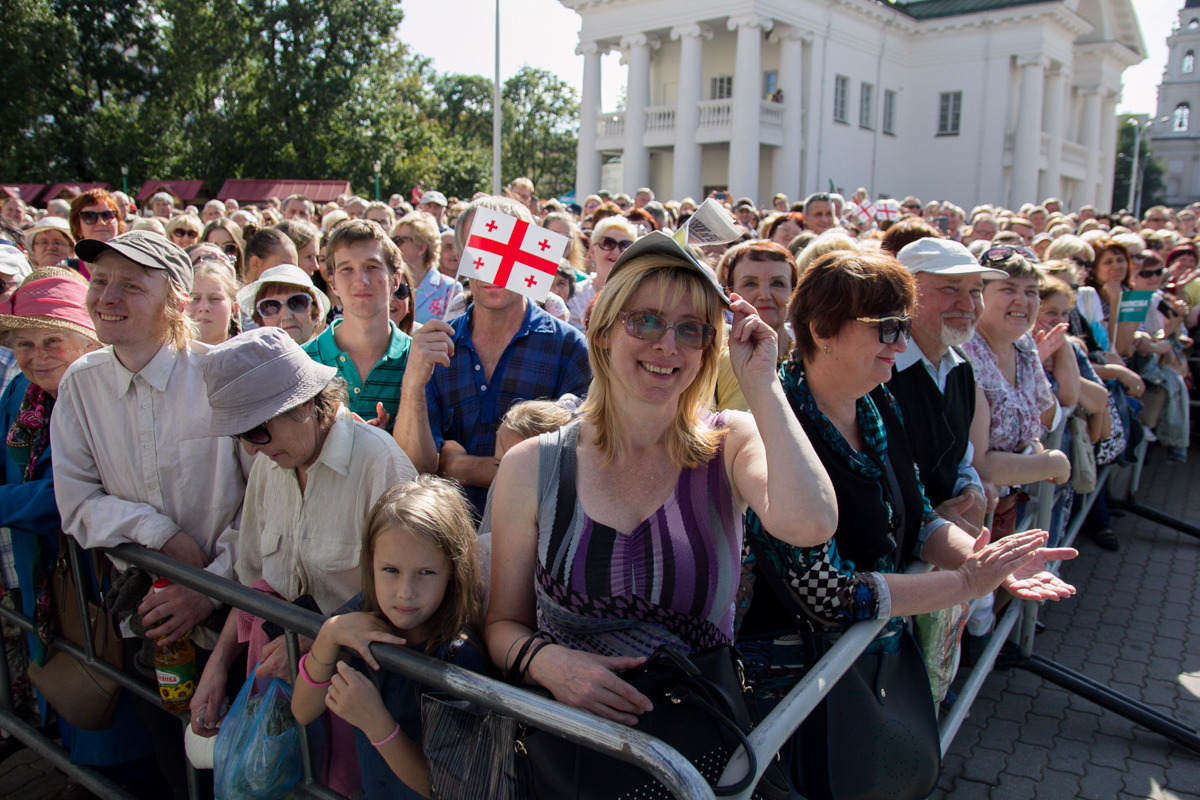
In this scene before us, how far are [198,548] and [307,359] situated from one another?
2.72 feet

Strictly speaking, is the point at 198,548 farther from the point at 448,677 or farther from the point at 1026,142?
the point at 1026,142

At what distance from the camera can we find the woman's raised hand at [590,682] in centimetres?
169

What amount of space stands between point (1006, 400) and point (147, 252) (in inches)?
140

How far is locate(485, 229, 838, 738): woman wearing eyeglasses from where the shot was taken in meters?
1.91

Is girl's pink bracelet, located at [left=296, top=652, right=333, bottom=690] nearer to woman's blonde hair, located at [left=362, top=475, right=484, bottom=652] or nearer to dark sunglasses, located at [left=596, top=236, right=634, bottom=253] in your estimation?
woman's blonde hair, located at [left=362, top=475, right=484, bottom=652]

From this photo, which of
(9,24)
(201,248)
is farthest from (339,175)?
(201,248)

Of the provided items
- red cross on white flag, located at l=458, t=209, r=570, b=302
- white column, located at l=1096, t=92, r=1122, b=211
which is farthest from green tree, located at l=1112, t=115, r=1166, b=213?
red cross on white flag, located at l=458, t=209, r=570, b=302

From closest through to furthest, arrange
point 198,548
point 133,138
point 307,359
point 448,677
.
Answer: point 448,677 < point 307,359 < point 198,548 < point 133,138

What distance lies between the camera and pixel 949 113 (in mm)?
35688

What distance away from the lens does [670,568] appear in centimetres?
192

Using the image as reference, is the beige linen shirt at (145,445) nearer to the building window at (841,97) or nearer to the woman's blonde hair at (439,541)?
the woman's blonde hair at (439,541)

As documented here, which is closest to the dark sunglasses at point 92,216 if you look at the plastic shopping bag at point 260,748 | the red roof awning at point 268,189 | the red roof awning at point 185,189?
the plastic shopping bag at point 260,748

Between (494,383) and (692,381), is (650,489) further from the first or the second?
(494,383)

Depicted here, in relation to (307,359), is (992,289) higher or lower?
higher
